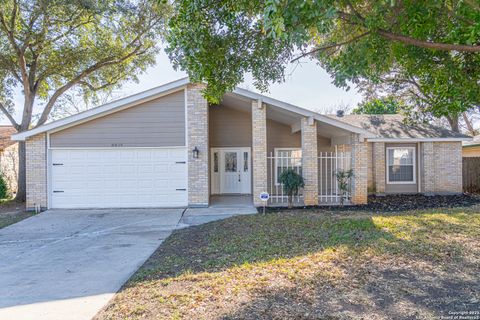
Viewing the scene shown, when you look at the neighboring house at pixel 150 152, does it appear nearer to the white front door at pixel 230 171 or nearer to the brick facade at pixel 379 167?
the brick facade at pixel 379 167

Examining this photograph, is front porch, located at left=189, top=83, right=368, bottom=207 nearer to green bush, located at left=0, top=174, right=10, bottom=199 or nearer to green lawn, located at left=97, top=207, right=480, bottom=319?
green lawn, located at left=97, top=207, right=480, bottom=319

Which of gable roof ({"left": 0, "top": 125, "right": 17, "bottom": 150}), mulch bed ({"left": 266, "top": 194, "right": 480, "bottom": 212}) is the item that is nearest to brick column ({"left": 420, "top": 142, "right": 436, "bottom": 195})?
mulch bed ({"left": 266, "top": 194, "right": 480, "bottom": 212})

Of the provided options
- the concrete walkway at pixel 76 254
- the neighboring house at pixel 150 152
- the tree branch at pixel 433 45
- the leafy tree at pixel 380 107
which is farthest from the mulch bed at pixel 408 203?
the leafy tree at pixel 380 107

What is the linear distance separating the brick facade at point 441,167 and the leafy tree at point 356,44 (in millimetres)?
7649

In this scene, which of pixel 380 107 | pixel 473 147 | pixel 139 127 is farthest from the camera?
pixel 380 107

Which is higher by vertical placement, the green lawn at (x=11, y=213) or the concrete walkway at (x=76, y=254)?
the green lawn at (x=11, y=213)

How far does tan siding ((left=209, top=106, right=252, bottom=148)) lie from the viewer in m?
14.4

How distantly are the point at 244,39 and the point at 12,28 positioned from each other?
11.4 meters

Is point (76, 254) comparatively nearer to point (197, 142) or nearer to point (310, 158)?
point (197, 142)

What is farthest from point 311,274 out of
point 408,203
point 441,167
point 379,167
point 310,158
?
point 441,167

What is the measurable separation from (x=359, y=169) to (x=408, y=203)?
2.42 m

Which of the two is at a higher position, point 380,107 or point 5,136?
point 380,107

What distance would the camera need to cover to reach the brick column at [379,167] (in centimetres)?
1410

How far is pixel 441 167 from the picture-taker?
Answer: 1405 cm
